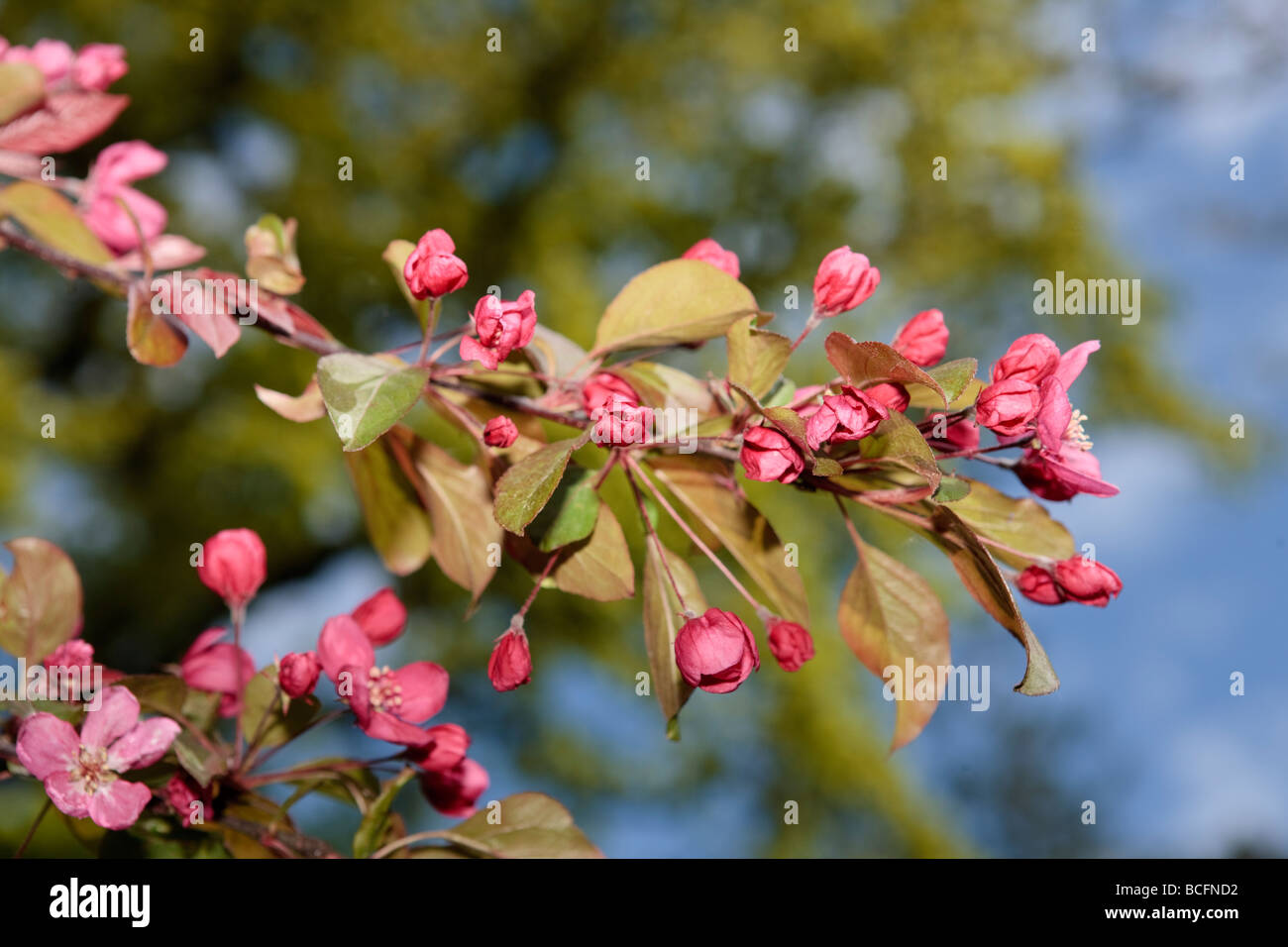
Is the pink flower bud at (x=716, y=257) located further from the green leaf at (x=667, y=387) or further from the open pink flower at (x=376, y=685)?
the open pink flower at (x=376, y=685)

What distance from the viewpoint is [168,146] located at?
4012 millimetres

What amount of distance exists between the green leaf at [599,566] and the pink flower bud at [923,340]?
0.18 m

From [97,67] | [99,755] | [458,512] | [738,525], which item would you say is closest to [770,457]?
[738,525]

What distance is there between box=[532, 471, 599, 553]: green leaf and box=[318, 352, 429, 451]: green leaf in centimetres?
9

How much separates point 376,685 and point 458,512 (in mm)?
116

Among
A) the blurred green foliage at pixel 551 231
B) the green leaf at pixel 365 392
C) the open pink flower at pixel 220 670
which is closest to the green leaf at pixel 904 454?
the green leaf at pixel 365 392

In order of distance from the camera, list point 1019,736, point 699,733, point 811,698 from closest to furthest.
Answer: point 811,698, point 699,733, point 1019,736

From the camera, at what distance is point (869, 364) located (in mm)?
437

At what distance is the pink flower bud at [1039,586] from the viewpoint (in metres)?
0.50

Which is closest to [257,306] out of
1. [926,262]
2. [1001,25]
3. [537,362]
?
[537,362]

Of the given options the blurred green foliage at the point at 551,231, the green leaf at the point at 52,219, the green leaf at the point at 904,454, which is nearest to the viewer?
the green leaf at the point at 904,454

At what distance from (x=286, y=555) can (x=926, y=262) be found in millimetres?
3032

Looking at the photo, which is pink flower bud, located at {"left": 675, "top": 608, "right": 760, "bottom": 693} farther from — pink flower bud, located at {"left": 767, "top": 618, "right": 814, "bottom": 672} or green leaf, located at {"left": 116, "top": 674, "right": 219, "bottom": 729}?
green leaf, located at {"left": 116, "top": 674, "right": 219, "bottom": 729}
